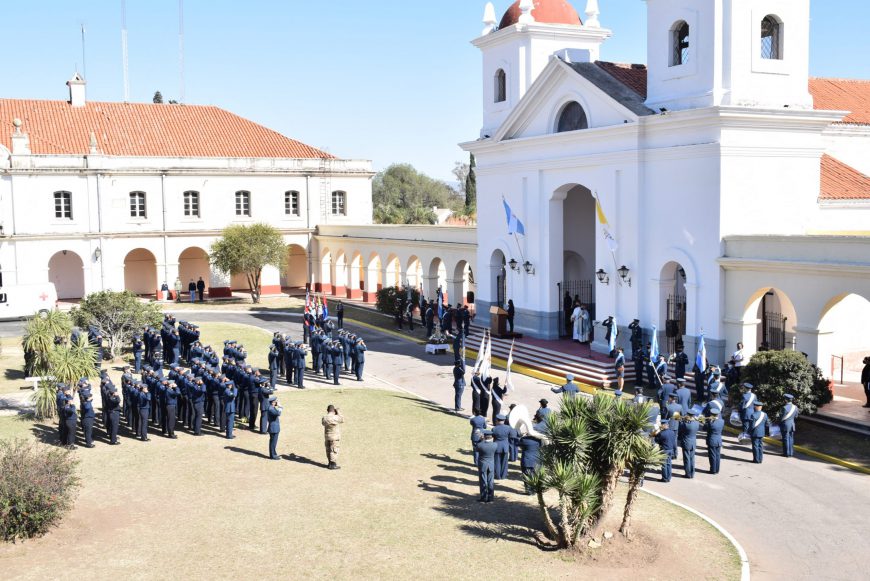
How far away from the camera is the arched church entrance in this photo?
96.4 ft

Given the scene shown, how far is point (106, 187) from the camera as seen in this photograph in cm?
4316

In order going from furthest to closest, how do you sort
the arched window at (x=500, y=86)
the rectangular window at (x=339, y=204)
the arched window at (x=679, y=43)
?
the rectangular window at (x=339, y=204), the arched window at (x=500, y=86), the arched window at (x=679, y=43)

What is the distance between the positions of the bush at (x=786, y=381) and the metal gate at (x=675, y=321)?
5.25 meters

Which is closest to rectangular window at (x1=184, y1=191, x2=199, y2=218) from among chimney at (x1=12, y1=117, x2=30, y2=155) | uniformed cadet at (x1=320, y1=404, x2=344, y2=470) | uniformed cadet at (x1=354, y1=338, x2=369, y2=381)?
chimney at (x1=12, y1=117, x2=30, y2=155)

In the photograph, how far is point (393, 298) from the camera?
36219mm

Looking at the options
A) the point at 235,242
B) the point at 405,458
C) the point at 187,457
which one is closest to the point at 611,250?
the point at 405,458

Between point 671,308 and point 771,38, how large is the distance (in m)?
7.44

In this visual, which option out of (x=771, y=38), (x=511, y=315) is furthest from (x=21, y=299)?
(x=771, y=38)

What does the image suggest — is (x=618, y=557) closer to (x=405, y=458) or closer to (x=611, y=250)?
(x=405, y=458)

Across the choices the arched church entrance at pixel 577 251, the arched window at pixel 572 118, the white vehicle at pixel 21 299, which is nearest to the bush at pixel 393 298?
the arched church entrance at pixel 577 251

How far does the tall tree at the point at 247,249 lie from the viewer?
42.4 meters

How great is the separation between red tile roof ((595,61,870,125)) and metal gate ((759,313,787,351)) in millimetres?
7037

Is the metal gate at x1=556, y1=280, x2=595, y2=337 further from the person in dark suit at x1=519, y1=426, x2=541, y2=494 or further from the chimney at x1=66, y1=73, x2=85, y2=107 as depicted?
the chimney at x1=66, y1=73, x2=85, y2=107

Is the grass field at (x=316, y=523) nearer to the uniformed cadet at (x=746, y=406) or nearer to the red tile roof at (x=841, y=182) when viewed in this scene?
the uniformed cadet at (x=746, y=406)
